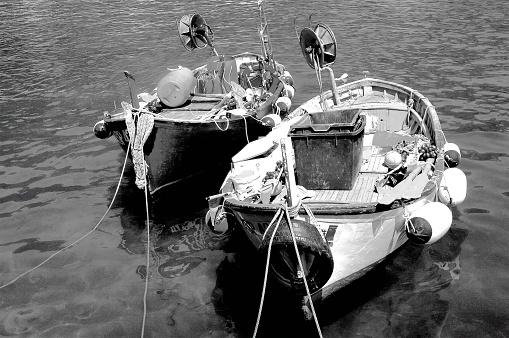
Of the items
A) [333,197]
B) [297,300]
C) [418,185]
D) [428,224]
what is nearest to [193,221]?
[333,197]

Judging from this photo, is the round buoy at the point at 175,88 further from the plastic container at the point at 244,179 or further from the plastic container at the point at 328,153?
the plastic container at the point at 328,153

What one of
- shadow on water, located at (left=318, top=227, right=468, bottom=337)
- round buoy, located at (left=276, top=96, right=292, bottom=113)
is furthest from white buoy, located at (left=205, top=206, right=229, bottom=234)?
round buoy, located at (left=276, top=96, right=292, bottom=113)

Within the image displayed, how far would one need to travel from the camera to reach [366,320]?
8812 millimetres

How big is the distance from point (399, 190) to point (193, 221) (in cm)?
571

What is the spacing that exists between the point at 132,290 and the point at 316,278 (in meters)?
4.19

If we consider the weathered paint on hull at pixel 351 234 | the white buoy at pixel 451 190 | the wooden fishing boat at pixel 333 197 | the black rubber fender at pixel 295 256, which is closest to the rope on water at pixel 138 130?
the wooden fishing boat at pixel 333 197

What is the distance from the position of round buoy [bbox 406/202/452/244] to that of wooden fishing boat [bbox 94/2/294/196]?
627 centimetres

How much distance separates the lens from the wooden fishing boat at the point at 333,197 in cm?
802

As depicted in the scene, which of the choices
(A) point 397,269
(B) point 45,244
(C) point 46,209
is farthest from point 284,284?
(C) point 46,209

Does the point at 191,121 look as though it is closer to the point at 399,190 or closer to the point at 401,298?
the point at 399,190

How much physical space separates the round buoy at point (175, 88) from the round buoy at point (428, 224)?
26.0 feet

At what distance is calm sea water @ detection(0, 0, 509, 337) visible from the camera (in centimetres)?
913

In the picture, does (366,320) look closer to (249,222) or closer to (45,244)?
(249,222)

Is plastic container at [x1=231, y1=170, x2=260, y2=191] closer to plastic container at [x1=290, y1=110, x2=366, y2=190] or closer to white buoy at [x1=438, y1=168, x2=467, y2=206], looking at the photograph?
plastic container at [x1=290, y1=110, x2=366, y2=190]
